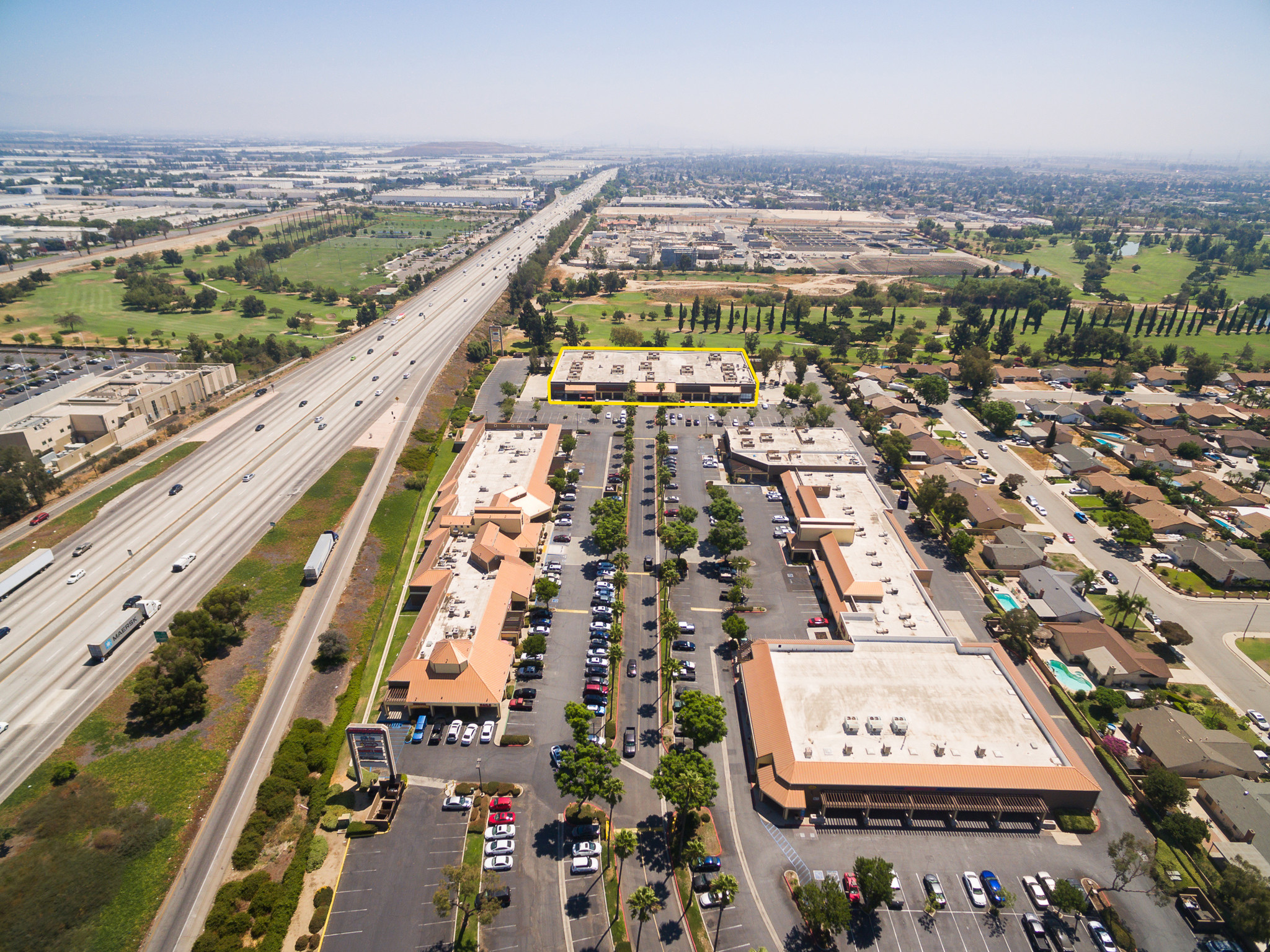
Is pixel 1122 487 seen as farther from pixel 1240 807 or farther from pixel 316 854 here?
pixel 316 854

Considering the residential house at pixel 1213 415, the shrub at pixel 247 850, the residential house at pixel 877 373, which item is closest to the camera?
the shrub at pixel 247 850

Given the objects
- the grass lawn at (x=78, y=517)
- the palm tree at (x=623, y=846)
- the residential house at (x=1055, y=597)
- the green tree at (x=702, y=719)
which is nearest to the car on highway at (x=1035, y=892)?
the green tree at (x=702, y=719)

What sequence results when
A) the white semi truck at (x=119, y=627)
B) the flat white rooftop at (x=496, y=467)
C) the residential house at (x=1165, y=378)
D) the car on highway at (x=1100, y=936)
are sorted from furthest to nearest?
1. the residential house at (x=1165, y=378)
2. the flat white rooftop at (x=496, y=467)
3. the white semi truck at (x=119, y=627)
4. the car on highway at (x=1100, y=936)

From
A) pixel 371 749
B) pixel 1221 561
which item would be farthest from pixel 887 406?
pixel 371 749

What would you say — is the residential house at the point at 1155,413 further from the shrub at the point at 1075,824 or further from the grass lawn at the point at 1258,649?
the shrub at the point at 1075,824

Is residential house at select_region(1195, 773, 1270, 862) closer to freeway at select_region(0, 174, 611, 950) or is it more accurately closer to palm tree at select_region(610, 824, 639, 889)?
palm tree at select_region(610, 824, 639, 889)

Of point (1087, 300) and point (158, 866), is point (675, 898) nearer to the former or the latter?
point (158, 866)
